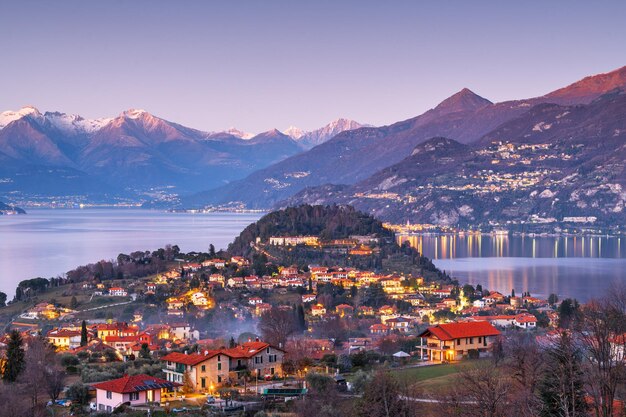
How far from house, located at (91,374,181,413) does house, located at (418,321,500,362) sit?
10.2m

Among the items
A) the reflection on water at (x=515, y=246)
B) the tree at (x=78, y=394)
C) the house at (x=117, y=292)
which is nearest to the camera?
the tree at (x=78, y=394)

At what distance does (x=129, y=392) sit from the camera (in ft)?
72.7

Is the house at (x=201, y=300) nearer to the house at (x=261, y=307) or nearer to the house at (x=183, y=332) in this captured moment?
the house at (x=261, y=307)

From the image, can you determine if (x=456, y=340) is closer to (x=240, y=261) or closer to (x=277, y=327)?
(x=277, y=327)

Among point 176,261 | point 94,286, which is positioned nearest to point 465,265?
point 176,261

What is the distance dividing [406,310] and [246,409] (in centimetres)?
3500

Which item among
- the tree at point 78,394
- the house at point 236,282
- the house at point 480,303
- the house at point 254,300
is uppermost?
the tree at point 78,394

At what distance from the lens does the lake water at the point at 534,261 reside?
2810 inches

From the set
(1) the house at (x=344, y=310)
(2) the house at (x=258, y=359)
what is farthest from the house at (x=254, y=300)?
(2) the house at (x=258, y=359)

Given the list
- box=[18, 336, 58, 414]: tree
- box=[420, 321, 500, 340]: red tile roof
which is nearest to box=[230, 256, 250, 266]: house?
box=[420, 321, 500, 340]: red tile roof

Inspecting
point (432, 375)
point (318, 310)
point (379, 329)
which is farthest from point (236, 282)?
point (432, 375)

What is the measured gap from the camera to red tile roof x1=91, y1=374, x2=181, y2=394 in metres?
22.2

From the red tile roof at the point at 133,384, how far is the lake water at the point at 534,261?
108ft

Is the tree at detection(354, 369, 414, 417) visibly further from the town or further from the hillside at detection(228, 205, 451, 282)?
the hillside at detection(228, 205, 451, 282)
